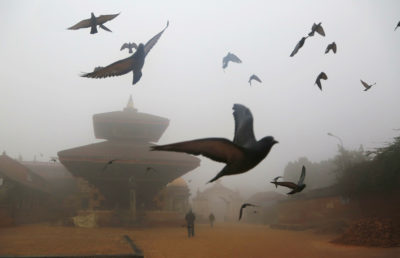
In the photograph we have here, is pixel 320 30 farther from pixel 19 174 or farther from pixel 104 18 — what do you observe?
pixel 19 174

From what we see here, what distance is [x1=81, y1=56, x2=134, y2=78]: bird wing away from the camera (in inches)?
76.2

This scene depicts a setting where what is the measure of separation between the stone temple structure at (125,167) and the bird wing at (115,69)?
17.0 m

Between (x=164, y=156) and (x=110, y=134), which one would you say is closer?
(x=164, y=156)

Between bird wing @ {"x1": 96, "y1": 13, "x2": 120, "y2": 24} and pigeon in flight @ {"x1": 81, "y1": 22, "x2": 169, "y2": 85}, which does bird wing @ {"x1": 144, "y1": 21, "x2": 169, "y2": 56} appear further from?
bird wing @ {"x1": 96, "y1": 13, "x2": 120, "y2": 24}

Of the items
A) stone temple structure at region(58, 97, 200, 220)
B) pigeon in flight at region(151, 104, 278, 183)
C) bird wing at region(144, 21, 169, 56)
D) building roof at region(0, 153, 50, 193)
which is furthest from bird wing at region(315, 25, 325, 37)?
building roof at region(0, 153, 50, 193)

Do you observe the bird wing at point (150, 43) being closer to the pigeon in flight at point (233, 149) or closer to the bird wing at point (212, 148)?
the pigeon in flight at point (233, 149)

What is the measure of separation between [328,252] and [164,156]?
13.9 m

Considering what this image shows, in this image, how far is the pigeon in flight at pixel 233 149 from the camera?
107 cm

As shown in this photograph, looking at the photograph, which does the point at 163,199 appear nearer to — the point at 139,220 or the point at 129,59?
the point at 139,220

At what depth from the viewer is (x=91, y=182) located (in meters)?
19.9

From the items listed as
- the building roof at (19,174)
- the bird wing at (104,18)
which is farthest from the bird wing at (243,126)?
the building roof at (19,174)

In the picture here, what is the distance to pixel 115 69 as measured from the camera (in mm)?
2082

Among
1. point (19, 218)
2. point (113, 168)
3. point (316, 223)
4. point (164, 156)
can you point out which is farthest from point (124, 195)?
point (316, 223)

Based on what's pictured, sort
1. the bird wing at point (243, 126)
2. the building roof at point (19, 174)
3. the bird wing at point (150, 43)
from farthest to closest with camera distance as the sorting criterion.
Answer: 1. the building roof at point (19, 174)
2. the bird wing at point (150, 43)
3. the bird wing at point (243, 126)
